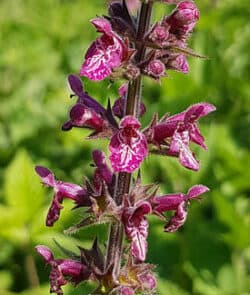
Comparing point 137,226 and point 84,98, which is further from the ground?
point 84,98

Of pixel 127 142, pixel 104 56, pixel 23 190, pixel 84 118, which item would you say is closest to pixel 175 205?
pixel 127 142

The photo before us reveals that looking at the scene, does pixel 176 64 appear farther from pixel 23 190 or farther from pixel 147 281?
pixel 23 190

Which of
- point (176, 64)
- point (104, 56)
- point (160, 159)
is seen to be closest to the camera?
point (104, 56)

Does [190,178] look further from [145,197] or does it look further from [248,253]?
[145,197]

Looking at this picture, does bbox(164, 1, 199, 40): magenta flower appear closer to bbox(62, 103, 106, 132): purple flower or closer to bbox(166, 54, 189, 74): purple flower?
bbox(166, 54, 189, 74): purple flower

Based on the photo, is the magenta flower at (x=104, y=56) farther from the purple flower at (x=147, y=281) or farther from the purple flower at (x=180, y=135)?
the purple flower at (x=147, y=281)

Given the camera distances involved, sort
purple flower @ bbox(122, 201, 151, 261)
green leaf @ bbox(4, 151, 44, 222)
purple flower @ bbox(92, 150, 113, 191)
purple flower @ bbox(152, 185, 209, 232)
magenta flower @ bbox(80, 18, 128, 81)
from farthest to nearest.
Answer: green leaf @ bbox(4, 151, 44, 222) → purple flower @ bbox(92, 150, 113, 191) → purple flower @ bbox(152, 185, 209, 232) → purple flower @ bbox(122, 201, 151, 261) → magenta flower @ bbox(80, 18, 128, 81)

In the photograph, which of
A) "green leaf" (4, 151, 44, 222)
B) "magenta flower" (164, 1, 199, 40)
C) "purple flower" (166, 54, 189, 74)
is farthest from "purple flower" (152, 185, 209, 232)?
"green leaf" (4, 151, 44, 222)
